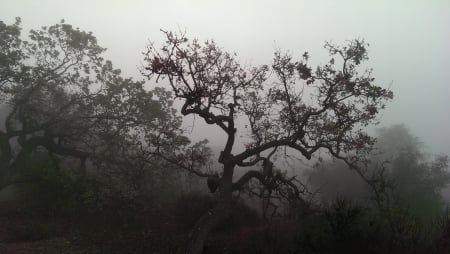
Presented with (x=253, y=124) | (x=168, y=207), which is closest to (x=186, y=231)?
(x=168, y=207)

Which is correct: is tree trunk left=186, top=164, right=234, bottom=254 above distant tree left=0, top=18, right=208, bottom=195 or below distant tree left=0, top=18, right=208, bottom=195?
below

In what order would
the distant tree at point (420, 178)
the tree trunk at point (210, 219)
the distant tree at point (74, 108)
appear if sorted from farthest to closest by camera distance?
1. the distant tree at point (420, 178)
2. the distant tree at point (74, 108)
3. the tree trunk at point (210, 219)

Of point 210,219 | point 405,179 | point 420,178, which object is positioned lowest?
point 210,219

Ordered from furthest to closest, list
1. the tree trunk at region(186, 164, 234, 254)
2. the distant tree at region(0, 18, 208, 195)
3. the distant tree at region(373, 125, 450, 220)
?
the distant tree at region(373, 125, 450, 220) < the distant tree at region(0, 18, 208, 195) < the tree trunk at region(186, 164, 234, 254)

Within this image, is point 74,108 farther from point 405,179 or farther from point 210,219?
point 405,179

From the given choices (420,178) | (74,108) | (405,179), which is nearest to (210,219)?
(74,108)

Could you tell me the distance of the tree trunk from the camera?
8602 millimetres

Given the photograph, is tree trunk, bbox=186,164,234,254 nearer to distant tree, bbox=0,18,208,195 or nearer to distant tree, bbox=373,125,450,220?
distant tree, bbox=0,18,208,195

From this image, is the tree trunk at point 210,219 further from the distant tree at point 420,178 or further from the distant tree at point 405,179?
the distant tree at point 420,178

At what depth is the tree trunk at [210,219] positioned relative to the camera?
8602 mm

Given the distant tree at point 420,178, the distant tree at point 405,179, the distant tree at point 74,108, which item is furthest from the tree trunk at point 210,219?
the distant tree at point 420,178

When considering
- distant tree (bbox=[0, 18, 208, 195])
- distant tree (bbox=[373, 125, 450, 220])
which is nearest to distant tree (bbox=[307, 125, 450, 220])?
distant tree (bbox=[373, 125, 450, 220])

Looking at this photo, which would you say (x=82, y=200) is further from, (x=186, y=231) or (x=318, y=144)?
(x=318, y=144)

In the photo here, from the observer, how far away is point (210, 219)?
888 centimetres
